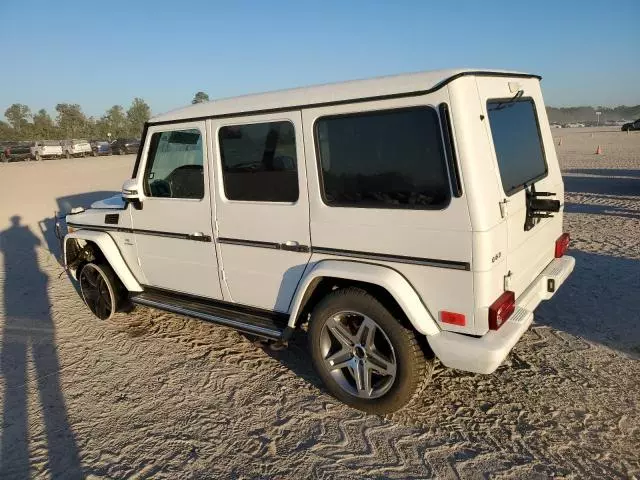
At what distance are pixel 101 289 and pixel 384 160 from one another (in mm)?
3705

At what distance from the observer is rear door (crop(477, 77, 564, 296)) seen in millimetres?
2791

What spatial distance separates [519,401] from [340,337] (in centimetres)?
134

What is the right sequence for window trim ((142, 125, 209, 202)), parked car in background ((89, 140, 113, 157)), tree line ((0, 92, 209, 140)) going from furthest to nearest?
tree line ((0, 92, 209, 140)) < parked car in background ((89, 140, 113, 157)) < window trim ((142, 125, 209, 202))

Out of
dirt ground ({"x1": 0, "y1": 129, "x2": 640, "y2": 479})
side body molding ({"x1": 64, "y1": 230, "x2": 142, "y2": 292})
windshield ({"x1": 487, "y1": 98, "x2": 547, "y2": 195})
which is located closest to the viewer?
dirt ground ({"x1": 0, "y1": 129, "x2": 640, "y2": 479})

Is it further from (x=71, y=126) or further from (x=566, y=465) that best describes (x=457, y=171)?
(x=71, y=126)

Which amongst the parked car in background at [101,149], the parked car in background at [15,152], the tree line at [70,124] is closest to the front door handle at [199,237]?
the parked car in background at [15,152]

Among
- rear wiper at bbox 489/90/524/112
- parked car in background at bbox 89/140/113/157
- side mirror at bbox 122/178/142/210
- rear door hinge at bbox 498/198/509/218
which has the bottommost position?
rear door hinge at bbox 498/198/509/218

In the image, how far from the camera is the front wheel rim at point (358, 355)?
9.91ft

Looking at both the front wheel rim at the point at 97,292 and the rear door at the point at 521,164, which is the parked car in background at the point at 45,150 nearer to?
the front wheel rim at the point at 97,292

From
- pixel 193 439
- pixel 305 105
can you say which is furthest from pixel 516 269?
pixel 193 439

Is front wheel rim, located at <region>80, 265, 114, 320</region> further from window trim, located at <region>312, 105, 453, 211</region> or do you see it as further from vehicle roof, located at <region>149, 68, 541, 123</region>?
window trim, located at <region>312, 105, 453, 211</region>

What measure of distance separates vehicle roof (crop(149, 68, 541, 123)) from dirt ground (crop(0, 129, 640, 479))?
7.00 feet

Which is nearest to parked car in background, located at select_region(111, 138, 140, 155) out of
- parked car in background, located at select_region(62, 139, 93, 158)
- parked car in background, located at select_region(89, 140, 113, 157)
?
parked car in background, located at select_region(89, 140, 113, 157)

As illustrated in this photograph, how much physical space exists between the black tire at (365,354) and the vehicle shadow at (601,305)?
1940 millimetres
